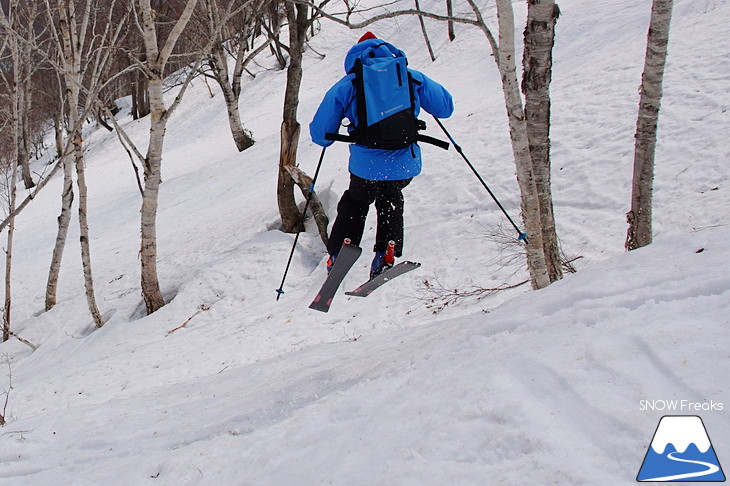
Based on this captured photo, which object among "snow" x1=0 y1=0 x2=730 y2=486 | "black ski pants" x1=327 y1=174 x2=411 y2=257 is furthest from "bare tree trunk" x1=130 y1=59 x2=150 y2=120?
"black ski pants" x1=327 y1=174 x2=411 y2=257

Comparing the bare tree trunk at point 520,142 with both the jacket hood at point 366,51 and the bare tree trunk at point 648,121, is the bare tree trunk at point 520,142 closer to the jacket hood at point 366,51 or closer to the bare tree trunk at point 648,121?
the jacket hood at point 366,51

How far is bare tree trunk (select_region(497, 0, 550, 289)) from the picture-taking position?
3938 millimetres

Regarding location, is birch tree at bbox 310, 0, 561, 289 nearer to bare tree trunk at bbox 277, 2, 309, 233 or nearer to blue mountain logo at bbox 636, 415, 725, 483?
blue mountain logo at bbox 636, 415, 725, 483

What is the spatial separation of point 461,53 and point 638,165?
13606mm

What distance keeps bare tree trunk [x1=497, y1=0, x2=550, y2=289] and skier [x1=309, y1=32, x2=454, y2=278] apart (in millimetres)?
604

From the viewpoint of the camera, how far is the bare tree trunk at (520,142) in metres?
3.94

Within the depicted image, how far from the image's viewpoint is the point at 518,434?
2264 millimetres

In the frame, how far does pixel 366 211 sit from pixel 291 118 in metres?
3.86

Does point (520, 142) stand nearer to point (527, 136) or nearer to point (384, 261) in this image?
point (527, 136)

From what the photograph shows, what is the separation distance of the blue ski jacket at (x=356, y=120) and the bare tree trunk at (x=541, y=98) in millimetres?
663

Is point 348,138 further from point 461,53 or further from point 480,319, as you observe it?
point 461,53

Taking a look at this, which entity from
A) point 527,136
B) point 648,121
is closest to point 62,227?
point 527,136

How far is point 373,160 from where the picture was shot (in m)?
4.42

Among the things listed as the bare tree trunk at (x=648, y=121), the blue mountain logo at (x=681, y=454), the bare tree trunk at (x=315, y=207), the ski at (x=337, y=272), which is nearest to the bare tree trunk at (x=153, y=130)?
the bare tree trunk at (x=315, y=207)
